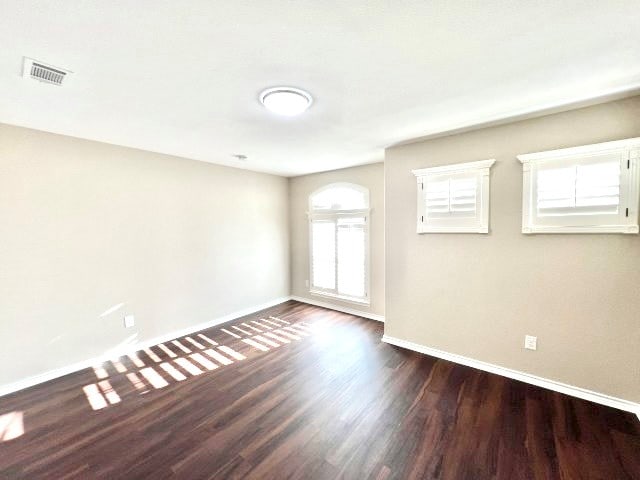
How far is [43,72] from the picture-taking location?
167cm

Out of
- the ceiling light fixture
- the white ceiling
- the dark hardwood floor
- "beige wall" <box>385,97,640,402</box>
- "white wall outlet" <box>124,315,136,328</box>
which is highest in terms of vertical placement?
the white ceiling

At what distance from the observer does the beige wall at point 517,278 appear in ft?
7.22

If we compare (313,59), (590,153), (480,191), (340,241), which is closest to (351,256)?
(340,241)

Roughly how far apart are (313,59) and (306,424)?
2.55 meters

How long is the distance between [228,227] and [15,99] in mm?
2623

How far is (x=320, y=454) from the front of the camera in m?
1.81

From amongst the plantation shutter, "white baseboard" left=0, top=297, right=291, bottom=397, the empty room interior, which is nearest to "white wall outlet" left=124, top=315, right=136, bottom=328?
the empty room interior

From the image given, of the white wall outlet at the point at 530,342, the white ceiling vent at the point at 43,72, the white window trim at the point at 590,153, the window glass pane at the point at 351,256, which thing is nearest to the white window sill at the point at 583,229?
the white window trim at the point at 590,153

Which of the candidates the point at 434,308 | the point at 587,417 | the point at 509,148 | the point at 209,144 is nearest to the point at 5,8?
the point at 209,144

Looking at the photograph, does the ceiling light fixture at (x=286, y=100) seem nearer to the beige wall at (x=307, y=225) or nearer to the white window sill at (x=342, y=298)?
the beige wall at (x=307, y=225)

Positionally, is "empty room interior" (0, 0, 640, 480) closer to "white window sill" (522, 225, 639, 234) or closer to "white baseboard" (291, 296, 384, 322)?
"white window sill" (522, 225, 639, 234)

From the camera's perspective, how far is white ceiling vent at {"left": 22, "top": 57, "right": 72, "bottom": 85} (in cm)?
159

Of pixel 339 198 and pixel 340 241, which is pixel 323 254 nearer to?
pixel 340 241

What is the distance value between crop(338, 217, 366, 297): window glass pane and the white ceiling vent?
364 cm
